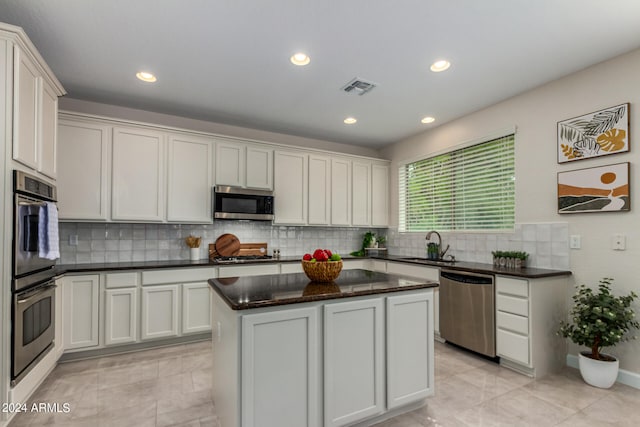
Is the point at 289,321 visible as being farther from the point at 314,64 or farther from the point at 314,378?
the point at 314,64

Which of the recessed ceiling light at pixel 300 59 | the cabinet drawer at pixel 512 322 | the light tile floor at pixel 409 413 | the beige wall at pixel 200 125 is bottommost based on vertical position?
the light tile floor at pixel 409 413

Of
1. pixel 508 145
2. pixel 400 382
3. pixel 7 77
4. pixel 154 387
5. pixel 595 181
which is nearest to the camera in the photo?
pixel 7 77

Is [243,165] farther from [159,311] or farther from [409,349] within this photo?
[409,349]

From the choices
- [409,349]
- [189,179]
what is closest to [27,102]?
[189,179]

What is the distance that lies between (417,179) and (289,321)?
3.66 metres

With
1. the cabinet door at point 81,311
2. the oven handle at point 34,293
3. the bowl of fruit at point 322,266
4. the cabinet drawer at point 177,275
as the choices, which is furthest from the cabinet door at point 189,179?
the bowl of fruit at point 322,266

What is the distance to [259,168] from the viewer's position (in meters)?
4.25

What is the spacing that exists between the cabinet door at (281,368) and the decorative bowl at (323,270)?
390 millimetres

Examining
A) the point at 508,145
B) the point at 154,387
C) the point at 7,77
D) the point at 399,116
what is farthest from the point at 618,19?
the point at 154,387

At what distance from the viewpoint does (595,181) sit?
279 centimetres

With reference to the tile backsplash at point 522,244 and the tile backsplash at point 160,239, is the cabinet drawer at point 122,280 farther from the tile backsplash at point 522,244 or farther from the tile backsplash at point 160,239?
the tile backsplash at point 522,244

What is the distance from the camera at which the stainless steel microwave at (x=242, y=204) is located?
3.93 meters

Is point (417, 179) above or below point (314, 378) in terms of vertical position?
above

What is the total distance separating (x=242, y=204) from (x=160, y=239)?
3.47 feet
